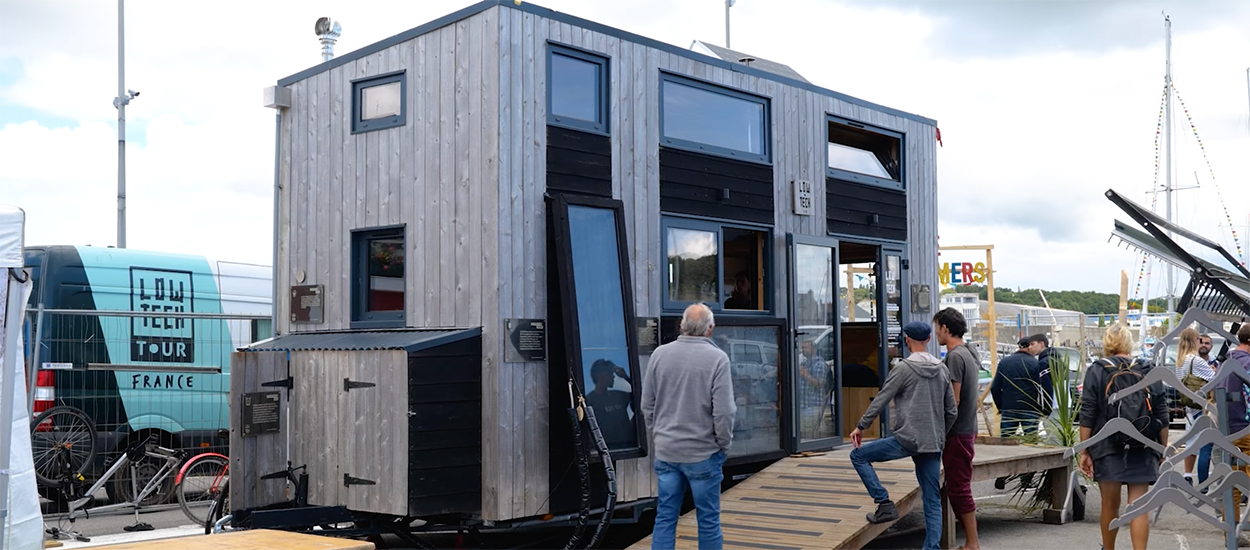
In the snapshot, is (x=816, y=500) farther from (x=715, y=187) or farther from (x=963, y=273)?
(x=963, y=273)

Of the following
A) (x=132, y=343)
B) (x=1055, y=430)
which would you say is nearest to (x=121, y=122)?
(x=132, y=343)

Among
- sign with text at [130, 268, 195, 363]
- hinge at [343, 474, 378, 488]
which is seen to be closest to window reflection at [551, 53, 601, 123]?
hinge at [343, 474, 378, 488]

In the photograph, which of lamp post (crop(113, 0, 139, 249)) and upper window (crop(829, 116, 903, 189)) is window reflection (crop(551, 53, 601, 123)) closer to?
upper window (crop(829, 116, 903, 189))

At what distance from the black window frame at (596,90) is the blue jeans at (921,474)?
10.4ft

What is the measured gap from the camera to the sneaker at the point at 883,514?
25.6ft

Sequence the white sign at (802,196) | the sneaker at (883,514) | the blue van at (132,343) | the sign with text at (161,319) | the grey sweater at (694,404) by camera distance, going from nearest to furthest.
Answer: the grey sweater at (694,404) → the sneaker at (883,514) → the blue van at (132,343) → the white sign at (802,196) → the sign with text at (161,319)

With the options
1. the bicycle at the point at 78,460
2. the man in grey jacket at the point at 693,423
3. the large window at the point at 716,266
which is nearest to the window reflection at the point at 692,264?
the large window at the point at 716,266

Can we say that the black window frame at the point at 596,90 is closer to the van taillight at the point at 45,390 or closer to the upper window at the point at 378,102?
the upper window at the point at 378,102

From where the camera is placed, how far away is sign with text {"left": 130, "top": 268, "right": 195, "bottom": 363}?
10.7m

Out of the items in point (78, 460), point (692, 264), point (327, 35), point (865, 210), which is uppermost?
point (327, 35)

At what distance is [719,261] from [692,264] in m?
0.30

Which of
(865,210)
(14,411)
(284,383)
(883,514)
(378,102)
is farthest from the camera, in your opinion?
(865,210)

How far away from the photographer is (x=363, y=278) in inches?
358

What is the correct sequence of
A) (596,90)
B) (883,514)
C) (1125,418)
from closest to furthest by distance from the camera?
(1125,418)
(883,514)
(596,90)
